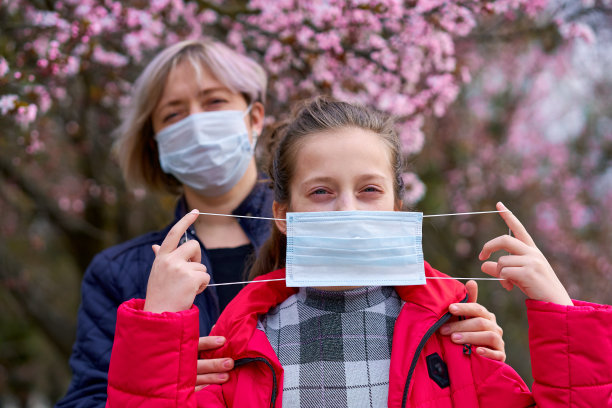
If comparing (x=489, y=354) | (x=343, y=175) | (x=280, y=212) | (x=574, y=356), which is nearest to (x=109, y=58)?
(x=280, y=212)

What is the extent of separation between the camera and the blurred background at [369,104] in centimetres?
324

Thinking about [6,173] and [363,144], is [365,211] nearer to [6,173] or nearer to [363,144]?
[363,144]

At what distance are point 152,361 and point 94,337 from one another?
2.83ft

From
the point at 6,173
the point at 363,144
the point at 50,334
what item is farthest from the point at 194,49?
the point at 50,334

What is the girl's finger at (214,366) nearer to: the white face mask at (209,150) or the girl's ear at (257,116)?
the white face mask at (209,150)

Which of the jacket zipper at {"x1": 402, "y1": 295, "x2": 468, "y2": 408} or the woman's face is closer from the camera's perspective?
the jacket zipper at {"x1": 402, "y1": 295, "x2": 468, "y2": 408}

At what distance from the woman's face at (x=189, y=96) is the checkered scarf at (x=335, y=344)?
1.25m

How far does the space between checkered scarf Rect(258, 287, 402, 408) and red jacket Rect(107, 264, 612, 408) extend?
7 cm

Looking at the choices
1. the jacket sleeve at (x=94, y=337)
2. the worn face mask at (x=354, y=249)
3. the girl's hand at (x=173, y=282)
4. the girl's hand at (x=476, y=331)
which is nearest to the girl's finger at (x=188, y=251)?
the girl's hand at (x=173, y=282)

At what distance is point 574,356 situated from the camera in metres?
1.51

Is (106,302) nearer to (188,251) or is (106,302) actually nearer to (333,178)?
(188,251)

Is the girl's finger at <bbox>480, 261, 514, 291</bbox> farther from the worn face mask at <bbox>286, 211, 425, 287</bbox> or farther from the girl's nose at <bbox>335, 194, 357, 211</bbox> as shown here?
the girl's nose at <bbox>335, 194, 357, 211</bbox>

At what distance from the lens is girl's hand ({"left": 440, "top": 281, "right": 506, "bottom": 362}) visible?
5.39ft

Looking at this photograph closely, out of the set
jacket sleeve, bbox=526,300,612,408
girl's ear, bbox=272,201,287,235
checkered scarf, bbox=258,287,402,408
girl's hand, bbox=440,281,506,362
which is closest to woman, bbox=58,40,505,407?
girl's ear, bbox=272,201,287,235
